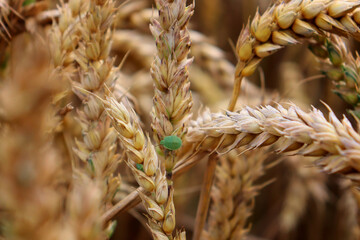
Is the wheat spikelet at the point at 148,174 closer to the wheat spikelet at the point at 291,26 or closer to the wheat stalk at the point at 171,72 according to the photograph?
the wheat stalk at the point at 171,72

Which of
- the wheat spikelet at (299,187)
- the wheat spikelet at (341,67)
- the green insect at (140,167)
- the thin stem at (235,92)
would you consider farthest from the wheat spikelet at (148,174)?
the wheat spikelet at (299,187)

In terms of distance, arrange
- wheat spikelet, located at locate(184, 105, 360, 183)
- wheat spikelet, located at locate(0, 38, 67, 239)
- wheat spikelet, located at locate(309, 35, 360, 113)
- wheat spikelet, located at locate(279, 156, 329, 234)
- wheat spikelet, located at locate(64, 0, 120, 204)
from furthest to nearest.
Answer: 1. wheat spikelet, located at locate(279, 156, 329, 234)
2. wheat spikelet, located at locate(309, 35, 360, 113)
3. wheat spikelet, located at locate(64, 0, 120, 204)
4. wheat spikelet, located at locate(184, 105, 360, 183)
5. wheat spikelet, located at locate(0, 38, 67, 239)

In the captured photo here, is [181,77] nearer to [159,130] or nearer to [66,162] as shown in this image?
[159,130]

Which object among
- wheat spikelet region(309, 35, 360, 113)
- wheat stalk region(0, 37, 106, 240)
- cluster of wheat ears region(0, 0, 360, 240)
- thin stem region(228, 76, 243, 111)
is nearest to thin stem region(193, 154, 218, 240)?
cluster of wheat ears region(0, 0, 360, 240)

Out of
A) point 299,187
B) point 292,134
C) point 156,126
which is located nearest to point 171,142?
point 156,126

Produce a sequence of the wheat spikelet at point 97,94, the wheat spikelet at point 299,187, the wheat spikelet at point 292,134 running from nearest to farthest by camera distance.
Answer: the wheat spikelet at point 292,134 < the wheat spikelet at point 97,94 < the wheat spikelet at point 299,187

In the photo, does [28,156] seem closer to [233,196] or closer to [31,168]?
[31,168]

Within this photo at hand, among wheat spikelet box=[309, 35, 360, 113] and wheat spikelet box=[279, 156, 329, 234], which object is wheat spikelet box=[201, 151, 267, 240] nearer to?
wheat spikelet box=[309, 35, 360, 113]
